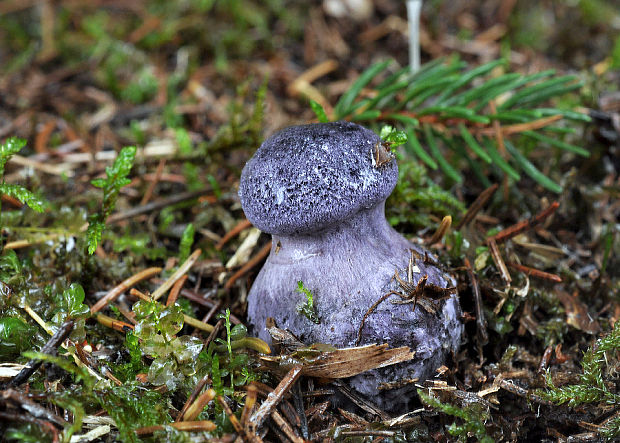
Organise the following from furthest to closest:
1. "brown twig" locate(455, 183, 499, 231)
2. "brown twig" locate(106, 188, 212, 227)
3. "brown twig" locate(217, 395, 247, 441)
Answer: "brown twig" locate(106, 188, 212, 227), "brown twig" locate(455, 183, 499, 231), "brown twig" locate(217, 395, 247, 441)

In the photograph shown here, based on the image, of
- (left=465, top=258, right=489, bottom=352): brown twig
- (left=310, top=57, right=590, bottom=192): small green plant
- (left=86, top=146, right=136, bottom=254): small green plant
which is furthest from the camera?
(left=310, top=57, right=590, bottom=192): small green plant

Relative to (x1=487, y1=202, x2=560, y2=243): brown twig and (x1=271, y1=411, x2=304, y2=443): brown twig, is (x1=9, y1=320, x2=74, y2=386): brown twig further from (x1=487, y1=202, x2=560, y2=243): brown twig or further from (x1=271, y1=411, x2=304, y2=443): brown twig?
(x1=487, y1=202, x2=560, y2=243): brown twig

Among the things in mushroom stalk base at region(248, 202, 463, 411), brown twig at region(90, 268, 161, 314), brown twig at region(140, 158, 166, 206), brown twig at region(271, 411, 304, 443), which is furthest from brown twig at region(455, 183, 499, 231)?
brown twig at region(140, 158, 166, 206)

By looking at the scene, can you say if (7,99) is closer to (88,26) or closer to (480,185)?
(88,26)

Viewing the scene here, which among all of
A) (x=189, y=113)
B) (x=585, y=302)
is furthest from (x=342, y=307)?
(x=189, y=113)

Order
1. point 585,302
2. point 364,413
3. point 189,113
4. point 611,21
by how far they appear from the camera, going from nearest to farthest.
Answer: point 364,413 < point 585,302 < point 189,113 < point 611,21

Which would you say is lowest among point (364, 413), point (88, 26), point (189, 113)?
point (364, 413)
